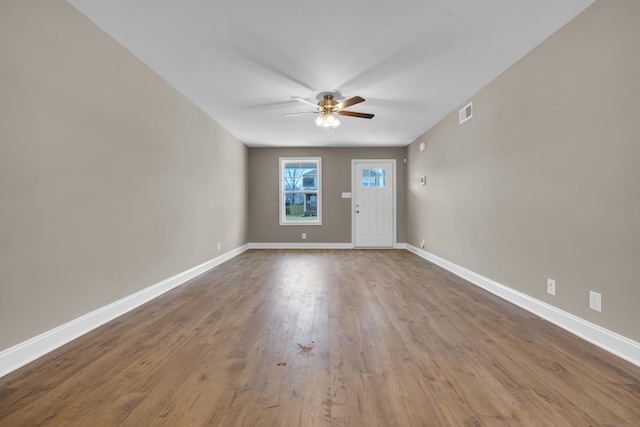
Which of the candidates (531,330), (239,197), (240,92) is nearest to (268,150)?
(239,197)

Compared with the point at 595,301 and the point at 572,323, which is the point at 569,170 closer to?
the point at 595,301

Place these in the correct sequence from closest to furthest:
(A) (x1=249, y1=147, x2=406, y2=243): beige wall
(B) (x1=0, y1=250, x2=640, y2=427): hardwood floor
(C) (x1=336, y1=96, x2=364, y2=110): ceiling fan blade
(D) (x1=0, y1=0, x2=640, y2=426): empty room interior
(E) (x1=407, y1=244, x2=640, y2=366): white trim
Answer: (B) (x1=0, y1=250, x2=640, y2=427): hardwood floor < (D) (x1=0, y1=0, x2=640, y2=426): empty room interior < (E) (x1=407, y1=244, x2=640, y2=366): white trim < (C) (x1=336, y1=96, x2=364, y2=110): ceiling fan blade < (A) (x1=249, y1=147, x2=406, y2=243): beige wall

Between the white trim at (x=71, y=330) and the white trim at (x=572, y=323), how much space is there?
364 centimetres

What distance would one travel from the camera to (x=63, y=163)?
7.20ft

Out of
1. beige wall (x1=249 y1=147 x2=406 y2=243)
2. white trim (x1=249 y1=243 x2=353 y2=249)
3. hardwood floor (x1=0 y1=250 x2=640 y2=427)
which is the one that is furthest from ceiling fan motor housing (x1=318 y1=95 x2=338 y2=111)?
white trim (x1=249 y1=243 x2=353 y2=249)

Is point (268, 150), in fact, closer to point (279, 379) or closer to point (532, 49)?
point (532, 49)

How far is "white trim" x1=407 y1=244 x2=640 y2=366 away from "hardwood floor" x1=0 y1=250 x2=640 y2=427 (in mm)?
84

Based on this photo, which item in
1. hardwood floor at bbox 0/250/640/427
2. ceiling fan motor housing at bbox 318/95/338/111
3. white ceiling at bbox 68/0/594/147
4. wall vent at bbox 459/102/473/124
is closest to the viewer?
hardwood floor at bbox 0/250/640/427

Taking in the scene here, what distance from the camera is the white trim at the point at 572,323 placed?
193 cm

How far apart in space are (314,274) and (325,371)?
2711 mm

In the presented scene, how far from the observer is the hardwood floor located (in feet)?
4.54

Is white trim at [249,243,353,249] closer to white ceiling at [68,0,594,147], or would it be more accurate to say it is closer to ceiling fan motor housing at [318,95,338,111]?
white ceiling at [68,0,594,147]

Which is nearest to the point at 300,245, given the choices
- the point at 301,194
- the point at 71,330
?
the point at 301,194

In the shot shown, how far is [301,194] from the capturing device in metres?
7.52
